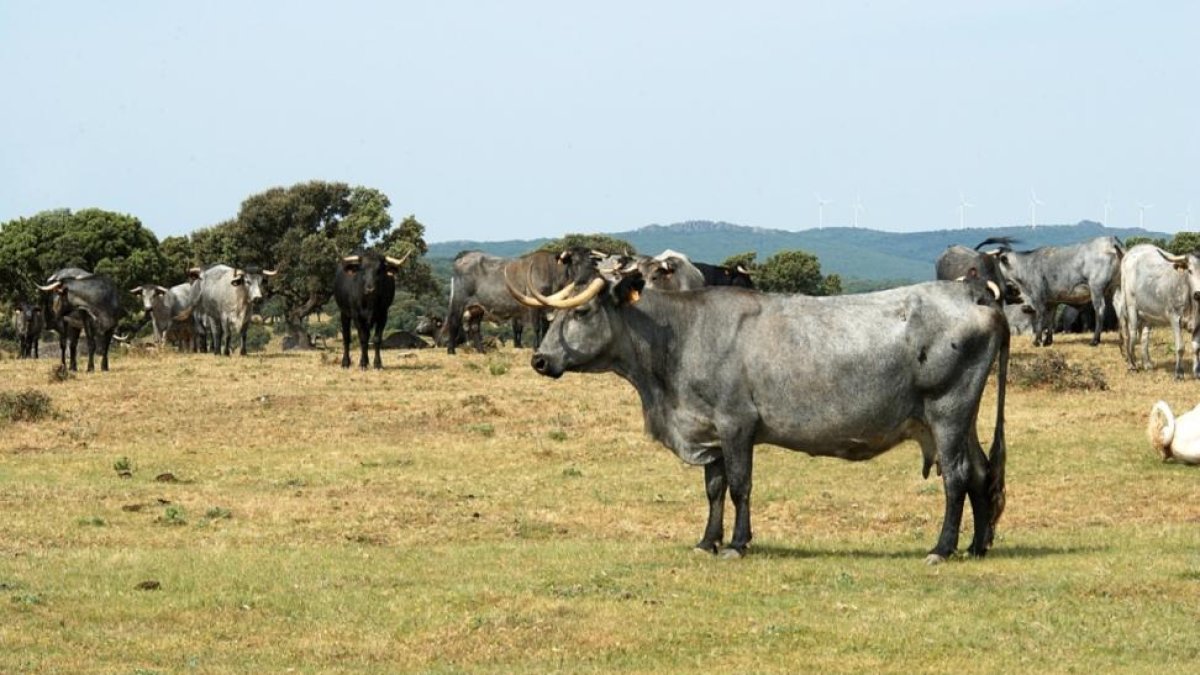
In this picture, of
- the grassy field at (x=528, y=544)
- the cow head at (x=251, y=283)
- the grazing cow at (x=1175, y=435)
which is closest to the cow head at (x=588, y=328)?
the grassy field at (x=528, y=544)

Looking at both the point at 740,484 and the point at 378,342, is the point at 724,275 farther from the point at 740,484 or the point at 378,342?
the point at 740,484

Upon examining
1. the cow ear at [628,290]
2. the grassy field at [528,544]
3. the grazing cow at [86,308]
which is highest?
the cow ear at [628,290]

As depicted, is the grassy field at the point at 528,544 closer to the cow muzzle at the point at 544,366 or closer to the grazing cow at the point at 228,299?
the cow muzzle at the point at 544,366

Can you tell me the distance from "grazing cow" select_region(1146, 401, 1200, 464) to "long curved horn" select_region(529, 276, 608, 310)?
1052 centimetres

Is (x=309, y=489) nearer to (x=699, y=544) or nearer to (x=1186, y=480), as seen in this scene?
(x=699, y=544)

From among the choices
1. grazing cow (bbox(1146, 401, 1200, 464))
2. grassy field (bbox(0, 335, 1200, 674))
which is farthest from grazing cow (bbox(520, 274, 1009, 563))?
grazing cow (bbox(1146, 401, 1200, 464))

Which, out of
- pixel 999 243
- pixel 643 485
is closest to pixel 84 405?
pixel 643 485

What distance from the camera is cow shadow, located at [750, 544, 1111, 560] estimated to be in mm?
17141

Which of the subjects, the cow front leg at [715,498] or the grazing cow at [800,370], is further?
the cow front leg at [715,498]

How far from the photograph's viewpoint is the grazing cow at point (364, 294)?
134 feet

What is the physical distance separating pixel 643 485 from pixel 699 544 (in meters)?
6.64

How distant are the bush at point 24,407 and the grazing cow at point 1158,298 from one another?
21.5 metres

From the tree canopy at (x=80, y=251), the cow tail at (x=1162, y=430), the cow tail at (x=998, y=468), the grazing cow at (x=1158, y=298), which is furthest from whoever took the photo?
the tree canopy at (x=80, y=251)

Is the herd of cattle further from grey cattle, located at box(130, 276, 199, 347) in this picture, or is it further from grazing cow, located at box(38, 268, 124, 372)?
grey cattle, located at box(130, 276, 199, 347)
